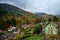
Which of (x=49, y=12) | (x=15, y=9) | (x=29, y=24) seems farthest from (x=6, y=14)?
(x=49, y=12)

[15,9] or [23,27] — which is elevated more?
[15,9]

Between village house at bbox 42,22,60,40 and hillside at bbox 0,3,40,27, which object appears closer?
village house at bbox 42,22,60,40

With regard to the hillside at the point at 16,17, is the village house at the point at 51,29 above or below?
below

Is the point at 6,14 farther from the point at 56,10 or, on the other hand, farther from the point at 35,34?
the point at 56,10

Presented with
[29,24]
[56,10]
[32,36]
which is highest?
[56,10]

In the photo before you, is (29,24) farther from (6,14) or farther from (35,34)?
(6,14)

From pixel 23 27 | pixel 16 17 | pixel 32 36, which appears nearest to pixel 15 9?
pixel 16 17

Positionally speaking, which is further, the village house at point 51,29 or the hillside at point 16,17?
the hillside at point 16,17

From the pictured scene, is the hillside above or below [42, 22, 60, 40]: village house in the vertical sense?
above

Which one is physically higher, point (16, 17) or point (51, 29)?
point (16, 17)

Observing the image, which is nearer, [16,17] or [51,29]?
[51,29]
